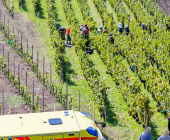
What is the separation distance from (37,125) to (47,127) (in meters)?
0.38

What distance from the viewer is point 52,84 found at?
21.3m

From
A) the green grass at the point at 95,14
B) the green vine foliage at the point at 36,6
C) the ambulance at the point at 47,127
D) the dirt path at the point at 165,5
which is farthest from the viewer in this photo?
the dirt path at the point at 165,5

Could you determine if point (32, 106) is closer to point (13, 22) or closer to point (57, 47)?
point (57, 47)

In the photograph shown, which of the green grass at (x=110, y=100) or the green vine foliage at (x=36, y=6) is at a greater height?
the green vine foliage at (x=36, y=6)

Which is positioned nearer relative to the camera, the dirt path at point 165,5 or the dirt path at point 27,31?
the dirt path at point 27,31

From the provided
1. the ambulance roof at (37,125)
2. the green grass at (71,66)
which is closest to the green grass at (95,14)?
the green grass at (71,66)

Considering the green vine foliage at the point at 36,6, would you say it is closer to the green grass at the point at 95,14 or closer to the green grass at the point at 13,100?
the green grass at the point at 95,14

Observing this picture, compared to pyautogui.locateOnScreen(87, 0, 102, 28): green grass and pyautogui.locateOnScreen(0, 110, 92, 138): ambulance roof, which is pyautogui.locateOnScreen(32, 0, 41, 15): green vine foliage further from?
pyautogui.locateOnScreen(0, 110, 92, 138): ambulance roof

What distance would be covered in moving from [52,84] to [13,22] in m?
12.6

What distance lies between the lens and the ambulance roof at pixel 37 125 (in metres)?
12.4

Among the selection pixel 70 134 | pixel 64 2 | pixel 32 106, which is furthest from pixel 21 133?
pixel 64 2

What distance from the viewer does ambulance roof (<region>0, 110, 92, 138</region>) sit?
40.8 ft

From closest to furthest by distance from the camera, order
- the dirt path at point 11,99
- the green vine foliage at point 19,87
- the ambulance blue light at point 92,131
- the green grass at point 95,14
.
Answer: the ambulance blue light at point 92,131, the dirt path at point 11,99, the green vine foliage at point 19,87, the green grass at point 95,14

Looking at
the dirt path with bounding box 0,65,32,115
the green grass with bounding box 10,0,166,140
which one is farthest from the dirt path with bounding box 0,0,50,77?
the dirt path with bounding box 0,65,32,115
